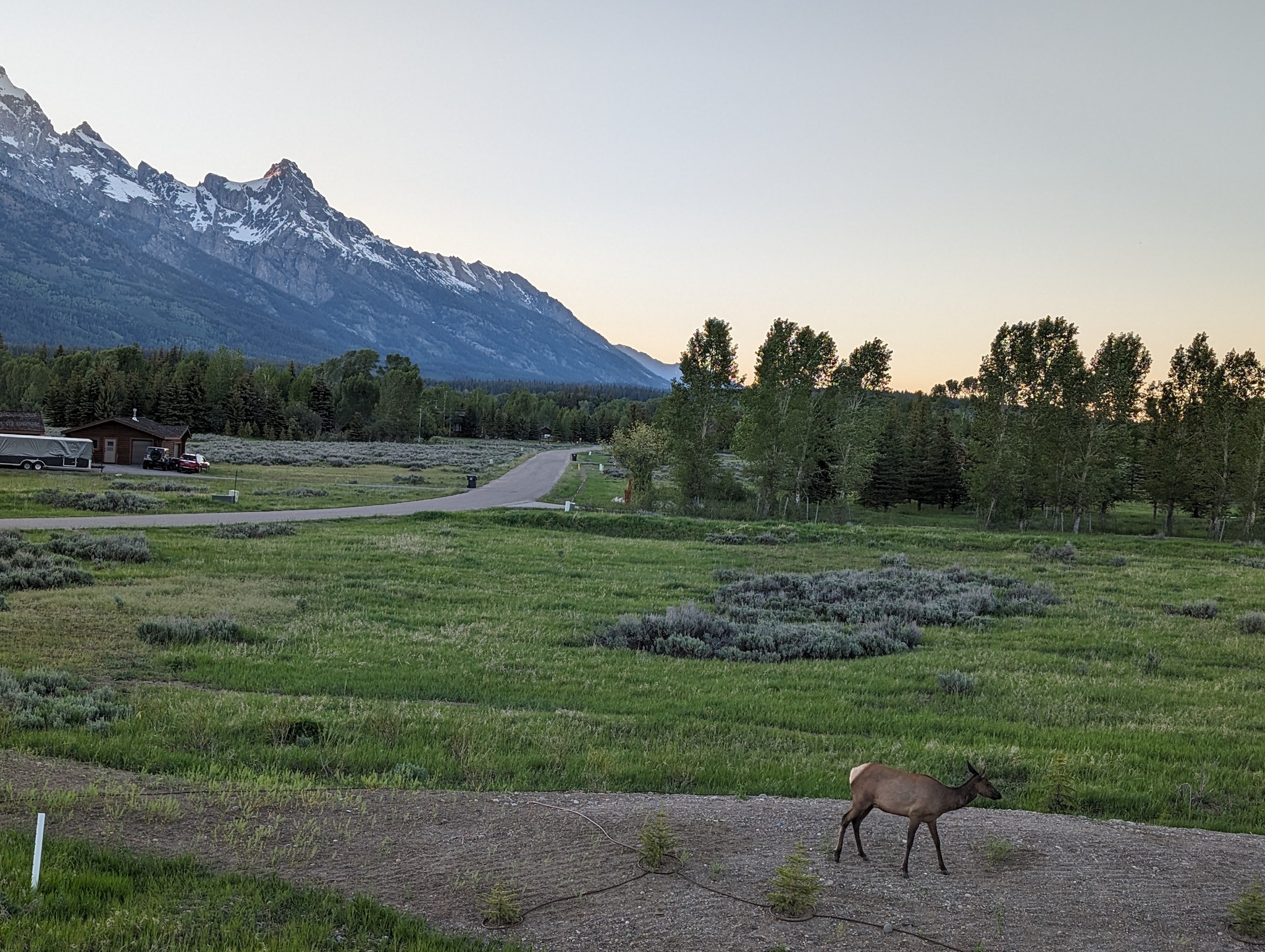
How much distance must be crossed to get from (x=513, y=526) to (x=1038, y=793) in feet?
114

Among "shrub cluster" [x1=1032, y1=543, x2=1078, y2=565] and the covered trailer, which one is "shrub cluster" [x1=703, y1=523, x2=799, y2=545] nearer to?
"shrub cluster" [x1=1032, y1=543, x2=1078, y2=565]

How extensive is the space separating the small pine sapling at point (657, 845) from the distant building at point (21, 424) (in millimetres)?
77782

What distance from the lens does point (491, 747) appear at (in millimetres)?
10156

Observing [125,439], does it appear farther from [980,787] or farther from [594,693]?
[980,787]

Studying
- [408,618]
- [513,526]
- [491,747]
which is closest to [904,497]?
[513,526]

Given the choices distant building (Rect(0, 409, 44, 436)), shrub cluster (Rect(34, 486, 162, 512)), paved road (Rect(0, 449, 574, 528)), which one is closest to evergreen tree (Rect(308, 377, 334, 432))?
distant building (Rect(0, 409, 44, 436))

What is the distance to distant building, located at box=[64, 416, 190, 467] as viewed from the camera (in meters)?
64.6

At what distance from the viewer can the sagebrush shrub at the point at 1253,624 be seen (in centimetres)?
2064

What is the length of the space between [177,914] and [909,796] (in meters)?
5.68

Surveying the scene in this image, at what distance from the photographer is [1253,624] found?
2081 centimetres

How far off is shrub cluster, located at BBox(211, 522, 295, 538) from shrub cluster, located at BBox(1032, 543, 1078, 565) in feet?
111

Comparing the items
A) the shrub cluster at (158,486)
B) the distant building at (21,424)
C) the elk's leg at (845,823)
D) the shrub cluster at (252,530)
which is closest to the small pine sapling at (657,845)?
the elk's leg at (845,823)

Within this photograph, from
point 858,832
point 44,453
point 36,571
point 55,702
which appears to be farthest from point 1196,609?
point 44,453

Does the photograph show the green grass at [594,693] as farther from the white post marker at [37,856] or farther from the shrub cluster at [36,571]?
the white post marker at [37,856]
